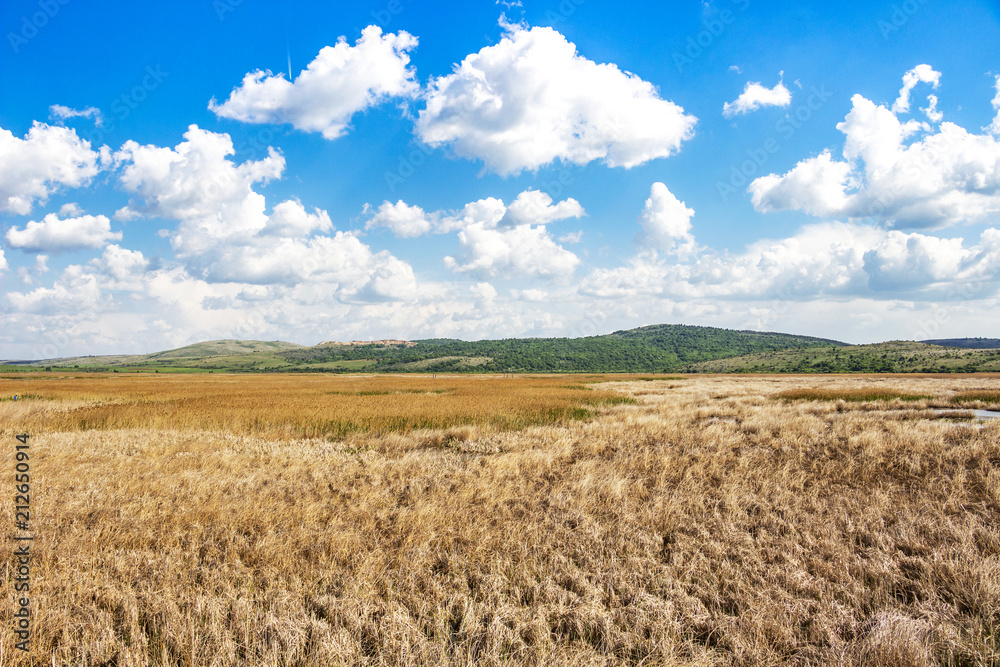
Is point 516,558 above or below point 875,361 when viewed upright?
above

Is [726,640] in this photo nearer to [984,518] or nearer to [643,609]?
[643,609]

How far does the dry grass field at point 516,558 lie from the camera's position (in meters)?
4.07

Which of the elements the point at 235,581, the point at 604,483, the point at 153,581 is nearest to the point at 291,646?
the point at 235,581

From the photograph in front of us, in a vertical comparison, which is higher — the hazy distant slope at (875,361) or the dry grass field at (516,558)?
the dry grass field at (516,558)

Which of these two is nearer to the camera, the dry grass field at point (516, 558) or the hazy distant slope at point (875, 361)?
the dry grass field at point (516, 558)

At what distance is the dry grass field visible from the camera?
160 inches

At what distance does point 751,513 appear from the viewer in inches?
293

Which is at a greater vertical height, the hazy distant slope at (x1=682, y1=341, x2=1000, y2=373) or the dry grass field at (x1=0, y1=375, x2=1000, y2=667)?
the dry grass field at (x1=0, y1=375, x2=1000, y2=667)

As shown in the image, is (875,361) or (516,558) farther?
(875,361)

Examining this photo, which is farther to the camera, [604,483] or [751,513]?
[604,483]

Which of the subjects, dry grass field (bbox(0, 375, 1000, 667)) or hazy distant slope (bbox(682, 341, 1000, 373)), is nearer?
dry grass field (bbox(0, 375, 1000, 667))

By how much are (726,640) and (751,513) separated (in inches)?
154

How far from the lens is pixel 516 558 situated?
586 centimetres

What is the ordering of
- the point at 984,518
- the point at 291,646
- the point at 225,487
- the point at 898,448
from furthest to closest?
the point at 898,448 < the point at 225,487 < the point at 984,518 < the point at 291,646
